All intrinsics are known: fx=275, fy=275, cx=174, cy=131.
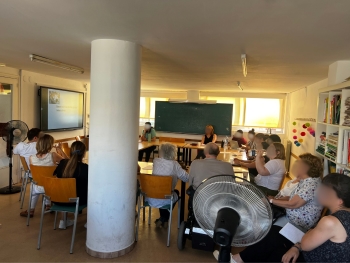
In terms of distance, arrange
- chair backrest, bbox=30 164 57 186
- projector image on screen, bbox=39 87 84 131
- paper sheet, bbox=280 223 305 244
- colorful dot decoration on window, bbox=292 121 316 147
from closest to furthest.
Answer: paper sheet, bbox=280 223 305 244
chair backrest, bbox=30 164 57 186
colorful dot decoration on window, bbox=292 121 316 147
projector image on screen, bbox=39 87 84 131

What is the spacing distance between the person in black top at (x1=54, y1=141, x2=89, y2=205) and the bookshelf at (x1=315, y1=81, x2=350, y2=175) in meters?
2.72

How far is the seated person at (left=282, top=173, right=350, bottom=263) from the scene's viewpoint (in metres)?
1.61

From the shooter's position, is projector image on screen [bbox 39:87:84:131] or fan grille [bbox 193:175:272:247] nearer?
fan grille [bbox 193:175:272:247]

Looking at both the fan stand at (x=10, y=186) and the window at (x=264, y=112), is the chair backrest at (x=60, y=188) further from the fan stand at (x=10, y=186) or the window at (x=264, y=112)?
the window at (x=264, y=112)

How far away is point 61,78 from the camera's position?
21.2 feet

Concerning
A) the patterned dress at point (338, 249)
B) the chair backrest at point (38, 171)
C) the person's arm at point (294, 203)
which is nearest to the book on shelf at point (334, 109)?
the person's arm at point (294, 203)

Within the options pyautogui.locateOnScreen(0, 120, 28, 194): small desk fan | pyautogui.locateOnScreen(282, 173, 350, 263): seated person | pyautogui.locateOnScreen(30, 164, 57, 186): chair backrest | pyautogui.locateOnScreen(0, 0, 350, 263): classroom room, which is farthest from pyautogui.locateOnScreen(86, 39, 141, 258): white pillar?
pyautogui.locateOnScreen(0, 120, 28, 194): small desk fan

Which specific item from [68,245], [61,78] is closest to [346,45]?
[68,245]

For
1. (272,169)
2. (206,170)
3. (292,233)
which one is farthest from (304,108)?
(292,233)

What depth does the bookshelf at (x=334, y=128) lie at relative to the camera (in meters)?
2.65

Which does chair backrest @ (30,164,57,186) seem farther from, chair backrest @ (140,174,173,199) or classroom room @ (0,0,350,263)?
chair backrest @ (140,174,173,199)

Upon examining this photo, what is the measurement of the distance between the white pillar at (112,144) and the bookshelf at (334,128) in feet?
6.69

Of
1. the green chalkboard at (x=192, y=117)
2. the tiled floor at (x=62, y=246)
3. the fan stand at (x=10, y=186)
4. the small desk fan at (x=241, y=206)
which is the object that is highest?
the green chalkboard at (x=192, y=117)

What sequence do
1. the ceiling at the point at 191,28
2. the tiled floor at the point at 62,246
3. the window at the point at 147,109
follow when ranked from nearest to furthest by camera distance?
the ceiling at the point at 191,28 < the tiled floor at the point at 62,246 < the window at the point at 147,109
